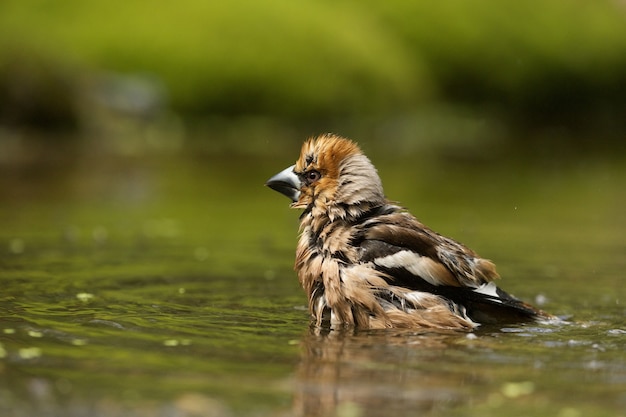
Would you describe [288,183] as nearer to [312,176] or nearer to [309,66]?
[312,176]

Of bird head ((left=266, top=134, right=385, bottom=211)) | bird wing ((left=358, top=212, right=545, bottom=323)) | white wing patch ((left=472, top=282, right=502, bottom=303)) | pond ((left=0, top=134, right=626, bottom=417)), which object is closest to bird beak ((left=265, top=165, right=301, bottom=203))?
bird head ((left=266, top=134, right=385, bottom=211))

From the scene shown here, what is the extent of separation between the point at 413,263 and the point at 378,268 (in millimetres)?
218

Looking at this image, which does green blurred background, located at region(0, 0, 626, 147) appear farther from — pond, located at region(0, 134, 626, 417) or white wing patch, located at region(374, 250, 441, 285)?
white wing patch, located at region(374, 250, 441, 285)

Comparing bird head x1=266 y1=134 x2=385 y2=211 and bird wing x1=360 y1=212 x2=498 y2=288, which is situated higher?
bird head x1=266 y1=134 x2=385 y2=211

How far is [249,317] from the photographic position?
7.37m

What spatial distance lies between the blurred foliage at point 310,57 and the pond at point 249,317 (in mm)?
7205

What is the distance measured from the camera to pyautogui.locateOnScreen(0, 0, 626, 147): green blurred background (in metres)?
24.0

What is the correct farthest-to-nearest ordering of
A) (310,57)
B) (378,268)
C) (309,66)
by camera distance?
(310,57)
(309,66)
(378,268)

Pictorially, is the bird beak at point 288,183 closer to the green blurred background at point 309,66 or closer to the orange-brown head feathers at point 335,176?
the orange-brown head feathers at point 335,176

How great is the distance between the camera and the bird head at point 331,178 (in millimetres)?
7484

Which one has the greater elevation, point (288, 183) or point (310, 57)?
point (310, 57)

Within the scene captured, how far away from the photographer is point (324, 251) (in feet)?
23.5

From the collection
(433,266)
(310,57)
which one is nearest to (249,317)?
(433,266)

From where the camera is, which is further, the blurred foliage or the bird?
the blurred foliage
